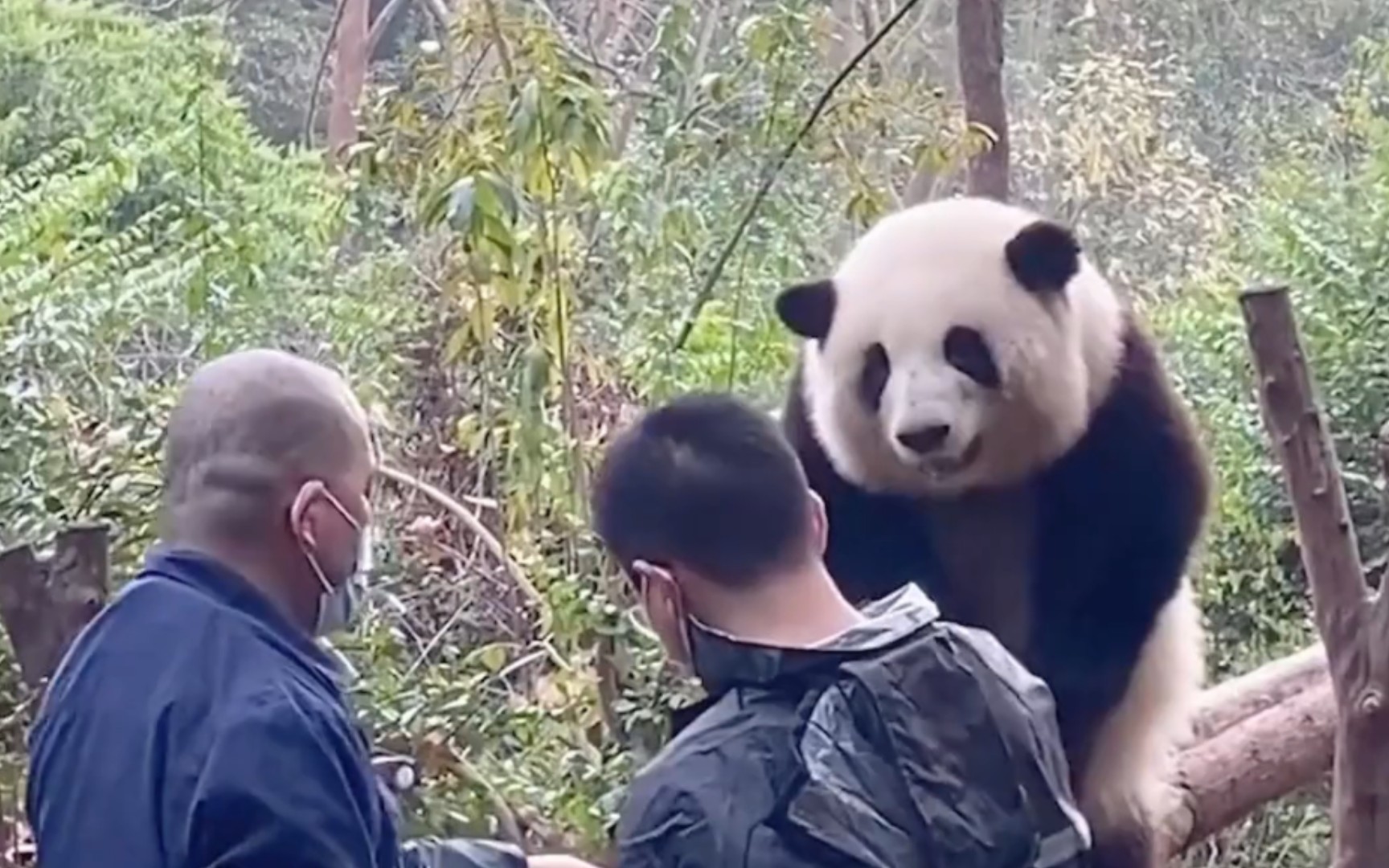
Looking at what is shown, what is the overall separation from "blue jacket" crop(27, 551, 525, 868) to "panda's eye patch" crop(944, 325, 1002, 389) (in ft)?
4.76

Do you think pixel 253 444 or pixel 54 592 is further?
pixel 54 592

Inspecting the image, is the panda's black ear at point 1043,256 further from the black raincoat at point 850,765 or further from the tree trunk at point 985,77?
the tree trunk at point 985,77

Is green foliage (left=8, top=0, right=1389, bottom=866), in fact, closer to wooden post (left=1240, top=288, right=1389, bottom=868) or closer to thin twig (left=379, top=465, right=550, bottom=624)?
thin twig (left=379, top=465, right=550, bottom=624)

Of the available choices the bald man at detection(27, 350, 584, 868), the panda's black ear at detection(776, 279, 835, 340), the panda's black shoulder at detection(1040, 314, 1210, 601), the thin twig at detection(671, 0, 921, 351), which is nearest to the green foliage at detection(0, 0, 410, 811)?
the thin twig at detection(671, 0, 921, 351)

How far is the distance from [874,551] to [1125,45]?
6251 mm

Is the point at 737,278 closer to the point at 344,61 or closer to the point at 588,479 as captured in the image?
the point at 588,479

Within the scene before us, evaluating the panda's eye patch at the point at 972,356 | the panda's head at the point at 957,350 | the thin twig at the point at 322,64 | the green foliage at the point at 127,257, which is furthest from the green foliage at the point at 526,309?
the panda's eye patch at the point at 972,356

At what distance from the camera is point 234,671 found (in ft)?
6.32

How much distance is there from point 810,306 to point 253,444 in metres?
1.49

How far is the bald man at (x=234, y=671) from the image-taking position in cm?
187

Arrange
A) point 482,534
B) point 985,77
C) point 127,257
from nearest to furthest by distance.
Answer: point 482,534, point 985,77, point 127,257

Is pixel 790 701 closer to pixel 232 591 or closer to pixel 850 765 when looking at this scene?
pixel 850 765

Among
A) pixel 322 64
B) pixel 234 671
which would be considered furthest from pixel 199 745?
pixel 322 64

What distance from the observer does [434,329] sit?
588 cm
